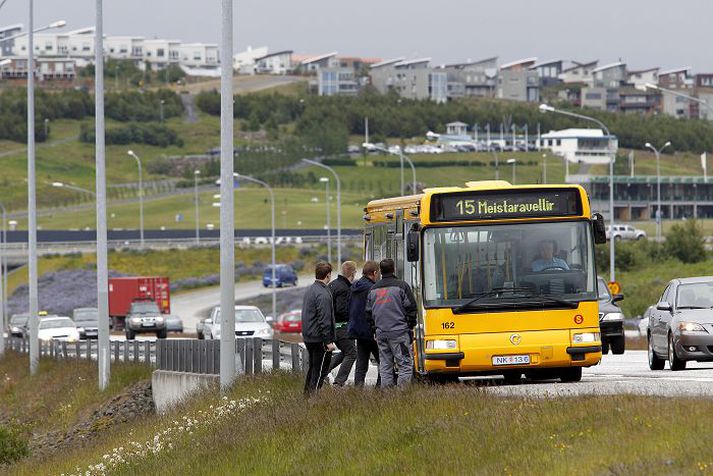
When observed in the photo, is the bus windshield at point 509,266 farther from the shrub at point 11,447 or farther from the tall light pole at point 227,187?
the shrub at point 11,447

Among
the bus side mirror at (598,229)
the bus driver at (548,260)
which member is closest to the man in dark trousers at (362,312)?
the bus driver at (548,260)

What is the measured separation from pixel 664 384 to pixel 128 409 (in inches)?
619

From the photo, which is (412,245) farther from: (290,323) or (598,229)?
(290,323)

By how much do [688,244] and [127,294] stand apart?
94.7 ft

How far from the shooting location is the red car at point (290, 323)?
239ft

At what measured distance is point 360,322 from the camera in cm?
2180

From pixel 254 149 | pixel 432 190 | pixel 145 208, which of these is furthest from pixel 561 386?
pixel 254 149

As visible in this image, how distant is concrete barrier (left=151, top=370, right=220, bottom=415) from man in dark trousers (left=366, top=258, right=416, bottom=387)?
6963 mm

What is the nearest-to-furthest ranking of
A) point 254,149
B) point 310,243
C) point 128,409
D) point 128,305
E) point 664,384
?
point 664,384
point 128,409
point 128,305
point 310,243
point 254,149

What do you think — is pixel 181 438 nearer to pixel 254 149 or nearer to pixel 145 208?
pixel 145 208

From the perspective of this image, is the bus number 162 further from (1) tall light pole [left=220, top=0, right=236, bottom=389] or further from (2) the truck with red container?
(2) the truck with red container

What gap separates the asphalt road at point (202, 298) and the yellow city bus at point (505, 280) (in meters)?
62.5

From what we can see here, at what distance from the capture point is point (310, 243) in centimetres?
12838

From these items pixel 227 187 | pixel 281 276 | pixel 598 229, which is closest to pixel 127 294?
pixel 281 276
